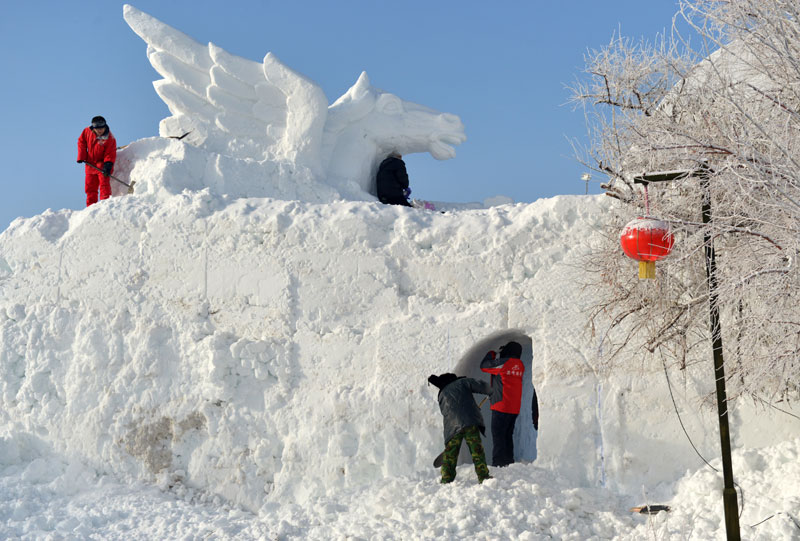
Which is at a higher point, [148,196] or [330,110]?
[330,110]

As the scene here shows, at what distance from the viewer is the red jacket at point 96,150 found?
989 centimetres

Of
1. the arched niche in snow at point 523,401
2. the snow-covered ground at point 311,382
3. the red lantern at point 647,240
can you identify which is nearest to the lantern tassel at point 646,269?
the red lantern at point 647,240

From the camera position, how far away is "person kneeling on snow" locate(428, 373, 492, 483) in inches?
288

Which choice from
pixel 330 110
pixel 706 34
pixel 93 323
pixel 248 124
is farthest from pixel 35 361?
pixel 706 34

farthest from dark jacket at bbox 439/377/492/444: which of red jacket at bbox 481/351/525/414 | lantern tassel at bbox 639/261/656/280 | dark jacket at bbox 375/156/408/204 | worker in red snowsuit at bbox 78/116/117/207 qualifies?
worker in red snowsuit at bbox 78/116/117/207

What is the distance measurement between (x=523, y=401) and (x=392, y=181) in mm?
3285

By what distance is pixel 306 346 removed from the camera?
26.9 feet

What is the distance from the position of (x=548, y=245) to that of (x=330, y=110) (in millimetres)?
Answer: 4108

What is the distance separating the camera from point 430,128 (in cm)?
1133

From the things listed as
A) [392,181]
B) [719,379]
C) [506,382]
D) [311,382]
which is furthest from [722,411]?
[392,181]

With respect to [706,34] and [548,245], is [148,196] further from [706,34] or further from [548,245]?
[706,34]

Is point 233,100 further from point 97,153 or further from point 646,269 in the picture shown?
point 646,269

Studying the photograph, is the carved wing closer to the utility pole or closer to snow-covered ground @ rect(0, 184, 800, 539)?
snow-covered ground @ rect(0, 184, 800, 539)

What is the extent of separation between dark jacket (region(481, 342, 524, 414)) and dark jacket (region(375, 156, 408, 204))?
331 centimetres
